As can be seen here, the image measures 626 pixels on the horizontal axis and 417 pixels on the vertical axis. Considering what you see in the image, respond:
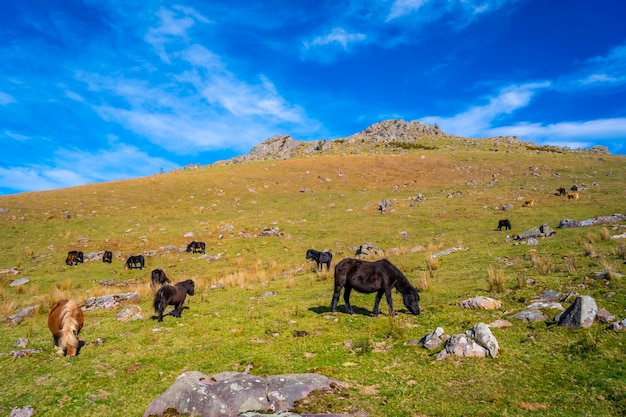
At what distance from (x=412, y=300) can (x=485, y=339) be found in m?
4.19

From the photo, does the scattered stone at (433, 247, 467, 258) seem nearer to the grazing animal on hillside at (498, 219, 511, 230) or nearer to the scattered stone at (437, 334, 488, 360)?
the grazing animal on hillside at (498, 219, 511, 230)

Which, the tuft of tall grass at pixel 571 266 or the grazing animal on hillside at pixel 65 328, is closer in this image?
the grazing animal on hillside at pixel 65 328

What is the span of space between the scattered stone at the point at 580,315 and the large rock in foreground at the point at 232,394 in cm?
662

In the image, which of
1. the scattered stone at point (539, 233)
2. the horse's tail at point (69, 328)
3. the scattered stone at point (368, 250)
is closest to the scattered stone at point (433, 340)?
the horse's tail at point (69, 328)

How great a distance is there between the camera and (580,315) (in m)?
9.35

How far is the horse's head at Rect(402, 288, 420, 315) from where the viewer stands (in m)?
12.8

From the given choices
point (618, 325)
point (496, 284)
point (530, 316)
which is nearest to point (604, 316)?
point (618, 325)

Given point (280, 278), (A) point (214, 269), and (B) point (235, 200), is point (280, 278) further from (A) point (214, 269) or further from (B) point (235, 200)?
(B) point (235, 200)

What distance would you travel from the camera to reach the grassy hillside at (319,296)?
25.0 ft

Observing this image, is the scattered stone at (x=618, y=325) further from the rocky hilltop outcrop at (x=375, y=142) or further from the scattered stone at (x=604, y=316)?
the rocky hilltop outcrop at (x=375, y=142)

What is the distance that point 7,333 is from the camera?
1342 centimetres

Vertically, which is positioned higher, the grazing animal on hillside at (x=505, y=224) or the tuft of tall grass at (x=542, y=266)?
the grazing animal on hillside at (x=505, y=224)

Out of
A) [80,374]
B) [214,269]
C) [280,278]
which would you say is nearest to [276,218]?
[214,269]

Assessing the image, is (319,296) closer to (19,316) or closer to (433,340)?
(433,340)
